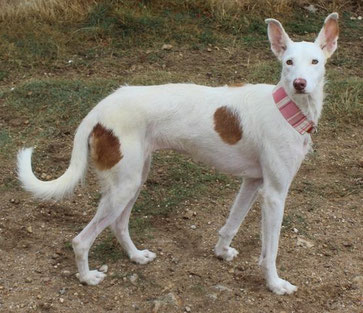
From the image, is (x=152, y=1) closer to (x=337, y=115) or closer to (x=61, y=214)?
(x=337, y=115)

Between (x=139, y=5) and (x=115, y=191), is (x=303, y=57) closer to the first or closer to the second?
(x=115, y=191)

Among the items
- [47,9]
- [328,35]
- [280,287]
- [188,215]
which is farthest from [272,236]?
[47,9]

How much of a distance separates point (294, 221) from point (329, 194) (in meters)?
0.60

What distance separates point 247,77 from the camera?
25.4ft

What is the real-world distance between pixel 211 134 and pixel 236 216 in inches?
29.2

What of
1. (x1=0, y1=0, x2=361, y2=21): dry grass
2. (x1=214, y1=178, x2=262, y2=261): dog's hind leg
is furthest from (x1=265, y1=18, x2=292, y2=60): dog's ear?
(x1=0, y1=0, x2=361, y2=21): dry grass

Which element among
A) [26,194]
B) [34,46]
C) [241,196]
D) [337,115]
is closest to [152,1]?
[34,46]

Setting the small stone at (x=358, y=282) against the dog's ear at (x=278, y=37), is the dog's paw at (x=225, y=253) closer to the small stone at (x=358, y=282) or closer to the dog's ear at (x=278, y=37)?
the small stone at (x=358, y=282)

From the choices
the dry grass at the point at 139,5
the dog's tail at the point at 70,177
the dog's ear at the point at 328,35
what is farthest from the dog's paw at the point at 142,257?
the dry grass at the point at 139,5

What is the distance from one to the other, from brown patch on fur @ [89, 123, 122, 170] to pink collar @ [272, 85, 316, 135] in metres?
1.09

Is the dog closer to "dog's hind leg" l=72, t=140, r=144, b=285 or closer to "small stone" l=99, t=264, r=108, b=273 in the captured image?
"dog's hind leg" l=72, t=140, r=144, b=285

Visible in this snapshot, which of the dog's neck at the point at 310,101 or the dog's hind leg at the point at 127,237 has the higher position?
the dog's neck at the point at 310,101

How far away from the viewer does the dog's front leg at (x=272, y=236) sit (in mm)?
4285

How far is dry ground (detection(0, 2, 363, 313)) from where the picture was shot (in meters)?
4.42
